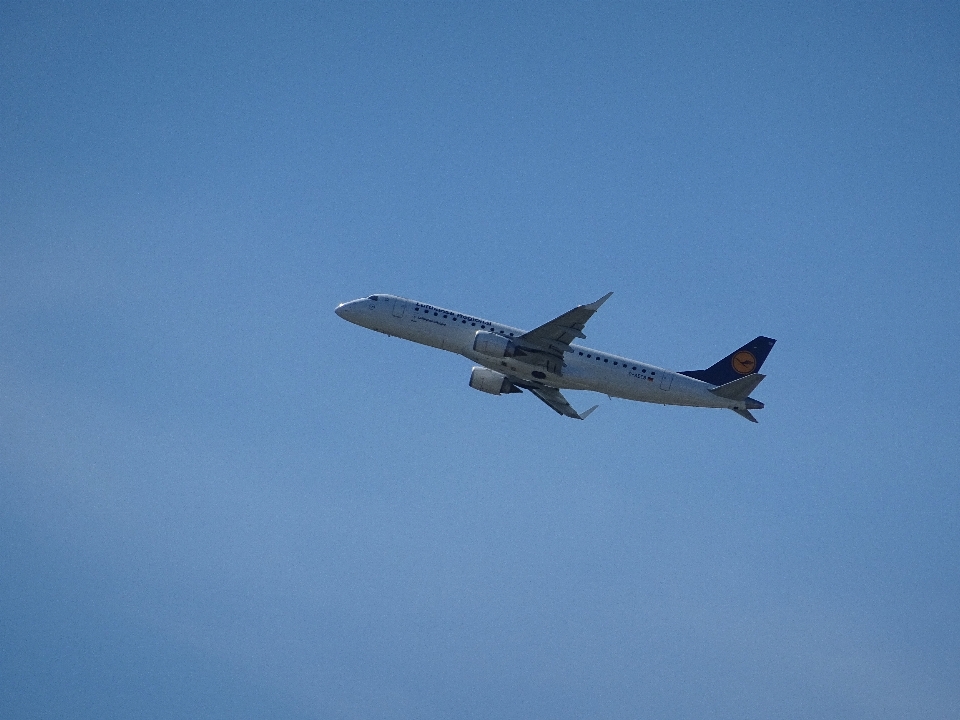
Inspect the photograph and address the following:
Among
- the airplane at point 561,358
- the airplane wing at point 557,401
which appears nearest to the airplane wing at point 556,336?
the airplane at point 561,358

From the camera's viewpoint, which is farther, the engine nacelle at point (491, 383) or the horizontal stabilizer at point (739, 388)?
the engine nacelle at point (491, 383)

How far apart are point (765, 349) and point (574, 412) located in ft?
49.4

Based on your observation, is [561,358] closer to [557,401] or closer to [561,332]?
[561,332]

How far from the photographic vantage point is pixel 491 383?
3319 inches

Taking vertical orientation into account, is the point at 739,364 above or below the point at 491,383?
above

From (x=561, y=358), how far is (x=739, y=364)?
1422cm

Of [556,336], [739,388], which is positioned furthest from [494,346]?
[739,388]

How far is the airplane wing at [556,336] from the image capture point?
73.8 meters

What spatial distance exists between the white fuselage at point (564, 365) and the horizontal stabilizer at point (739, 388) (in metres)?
0.50

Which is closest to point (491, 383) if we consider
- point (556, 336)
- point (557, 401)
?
point (557, 401)

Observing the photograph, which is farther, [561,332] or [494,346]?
[494,346]

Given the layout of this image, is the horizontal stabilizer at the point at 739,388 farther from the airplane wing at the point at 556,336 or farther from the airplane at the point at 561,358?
the airplane wing at the point at 556,336

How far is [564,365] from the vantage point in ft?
253

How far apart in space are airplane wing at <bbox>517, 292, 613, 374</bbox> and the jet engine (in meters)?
0.86
